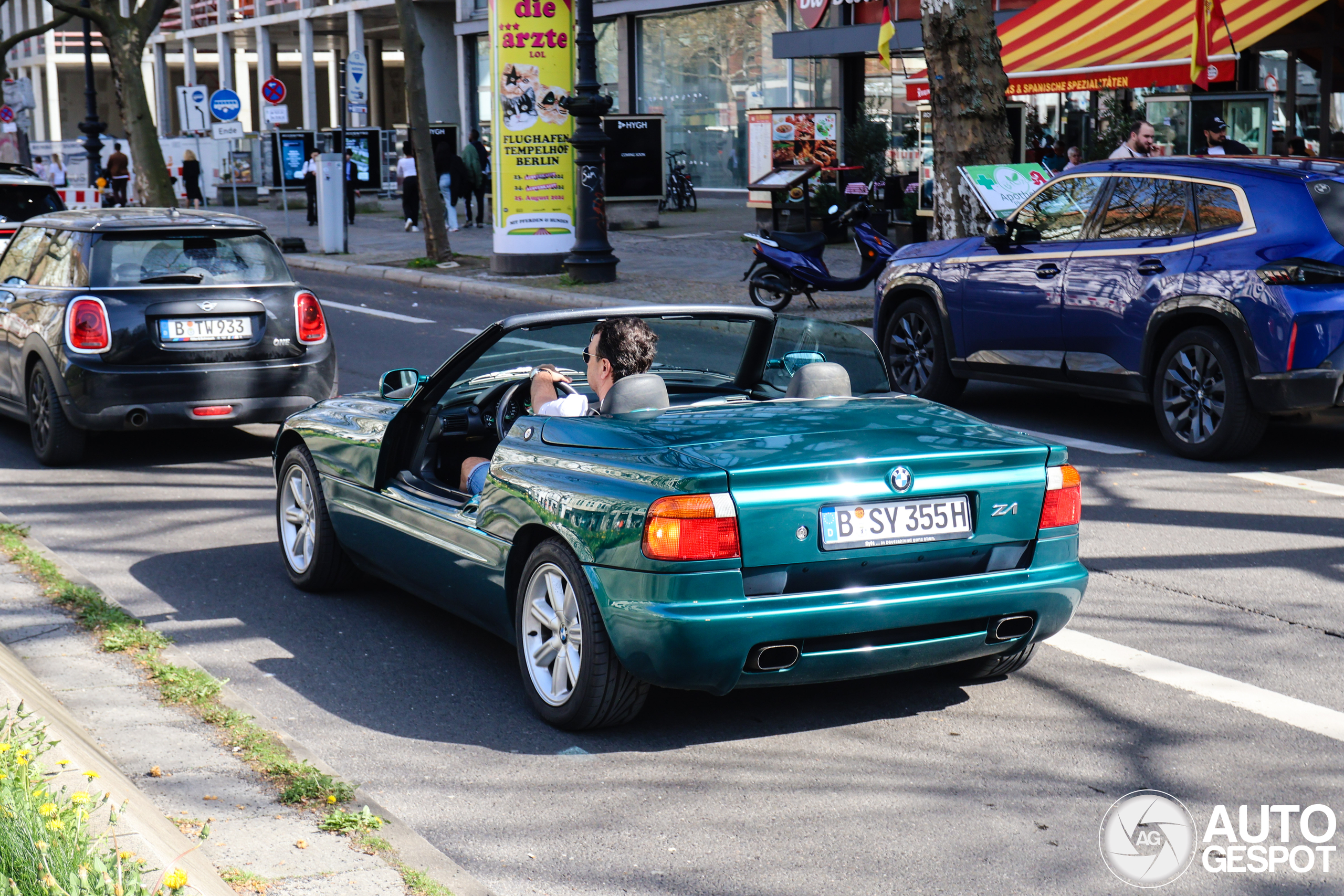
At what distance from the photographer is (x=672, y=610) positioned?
13.4 ft

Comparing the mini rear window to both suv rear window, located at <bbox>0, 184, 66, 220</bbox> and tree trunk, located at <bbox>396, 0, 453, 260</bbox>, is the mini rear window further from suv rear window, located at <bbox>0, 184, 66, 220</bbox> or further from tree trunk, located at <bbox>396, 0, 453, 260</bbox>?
tree trunk, located at <bbox>396, 0, 453, 260</bbox>

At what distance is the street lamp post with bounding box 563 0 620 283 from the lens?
19.7 metres

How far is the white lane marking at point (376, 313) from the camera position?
54.9 ft

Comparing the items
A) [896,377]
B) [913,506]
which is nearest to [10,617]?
[913,506]

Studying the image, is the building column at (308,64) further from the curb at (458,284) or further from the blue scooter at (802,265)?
the blue scooter at (802,265)

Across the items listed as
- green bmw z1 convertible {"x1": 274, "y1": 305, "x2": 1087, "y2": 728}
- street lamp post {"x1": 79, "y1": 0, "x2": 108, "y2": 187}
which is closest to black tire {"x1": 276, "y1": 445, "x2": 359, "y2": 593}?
green bmw z1 convertible {"x1": 274, "y1": 305, "x2": 1087, "y2": 728}

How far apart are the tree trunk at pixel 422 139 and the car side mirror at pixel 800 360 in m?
17.8

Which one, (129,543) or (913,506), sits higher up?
(913,506)

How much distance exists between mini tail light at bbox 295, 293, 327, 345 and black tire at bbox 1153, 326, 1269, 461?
5.20 meters

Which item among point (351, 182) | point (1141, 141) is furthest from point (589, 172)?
point (351, 182)

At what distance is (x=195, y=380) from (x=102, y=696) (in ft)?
14.9

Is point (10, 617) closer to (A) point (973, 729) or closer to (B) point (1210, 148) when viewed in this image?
(A) point (973, 729)

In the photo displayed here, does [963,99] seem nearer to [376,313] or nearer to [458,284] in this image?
[376,313]

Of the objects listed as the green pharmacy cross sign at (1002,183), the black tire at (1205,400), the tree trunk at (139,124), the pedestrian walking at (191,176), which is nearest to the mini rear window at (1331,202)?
the black tire at (1205,400)
